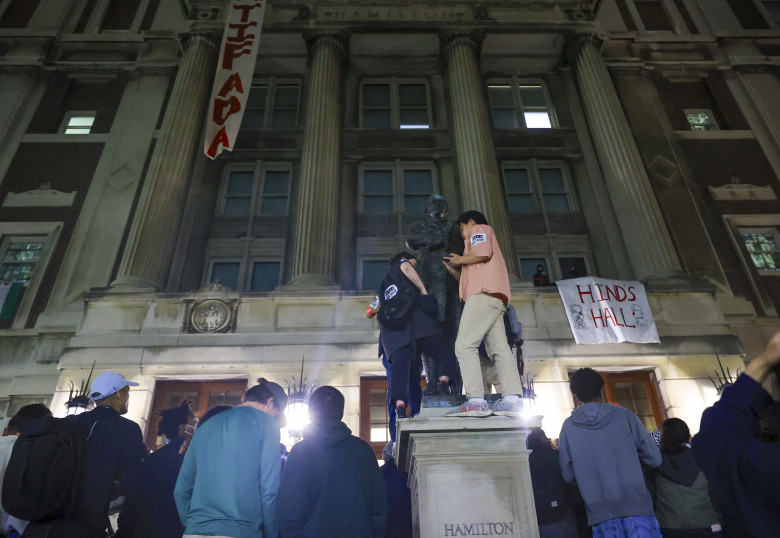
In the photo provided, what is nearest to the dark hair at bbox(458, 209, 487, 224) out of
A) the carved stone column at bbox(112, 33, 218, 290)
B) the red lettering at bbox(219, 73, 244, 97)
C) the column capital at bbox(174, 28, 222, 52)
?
the carved stone column at bbox(112, 33, 218, 290)

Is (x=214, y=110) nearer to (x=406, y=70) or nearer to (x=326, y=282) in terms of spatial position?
(x=326, y=282)

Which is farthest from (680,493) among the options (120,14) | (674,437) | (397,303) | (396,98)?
(120,14)

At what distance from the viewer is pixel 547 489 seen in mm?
4203

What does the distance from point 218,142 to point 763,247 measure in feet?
53.4

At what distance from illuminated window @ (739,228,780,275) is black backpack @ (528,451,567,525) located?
48.8ft

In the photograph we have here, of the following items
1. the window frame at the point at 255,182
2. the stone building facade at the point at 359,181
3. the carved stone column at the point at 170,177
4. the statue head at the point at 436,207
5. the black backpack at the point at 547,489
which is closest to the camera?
the black backpack at the point at 547,489

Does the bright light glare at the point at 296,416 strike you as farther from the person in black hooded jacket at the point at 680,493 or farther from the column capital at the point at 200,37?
the column capital at the point at 200,37

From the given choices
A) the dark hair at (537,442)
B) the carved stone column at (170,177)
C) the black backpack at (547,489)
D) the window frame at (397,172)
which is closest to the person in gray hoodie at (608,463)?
the black backpack at (547,489)

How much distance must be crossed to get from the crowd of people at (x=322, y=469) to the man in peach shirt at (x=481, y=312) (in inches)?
0.5

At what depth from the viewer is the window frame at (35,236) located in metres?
14.5

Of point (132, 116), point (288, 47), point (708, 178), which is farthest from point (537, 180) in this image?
point (132, 116)

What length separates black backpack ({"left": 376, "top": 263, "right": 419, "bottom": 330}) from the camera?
513 centimetres

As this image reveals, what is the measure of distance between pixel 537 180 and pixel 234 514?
16357 millimetres

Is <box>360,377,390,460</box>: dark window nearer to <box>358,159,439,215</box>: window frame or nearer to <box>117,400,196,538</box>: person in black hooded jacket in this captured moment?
<box>117,400,196,538</box>: person in black hooded jacket
